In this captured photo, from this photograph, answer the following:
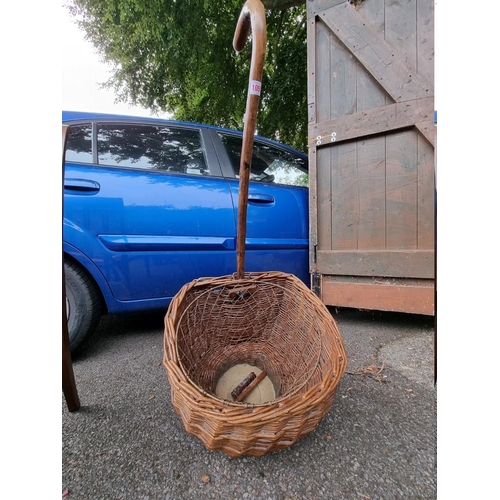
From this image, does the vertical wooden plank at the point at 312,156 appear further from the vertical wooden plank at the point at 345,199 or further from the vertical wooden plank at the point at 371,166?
the vertical wooden plank at the point at 371,166

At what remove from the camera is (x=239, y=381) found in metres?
1.02

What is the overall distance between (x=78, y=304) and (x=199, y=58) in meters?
2.94

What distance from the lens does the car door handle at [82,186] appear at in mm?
1233

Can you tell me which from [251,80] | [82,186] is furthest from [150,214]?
[251,80]

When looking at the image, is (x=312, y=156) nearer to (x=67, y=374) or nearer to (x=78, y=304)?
(x=78, y=304)

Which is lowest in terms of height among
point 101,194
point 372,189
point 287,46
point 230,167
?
point 101,194

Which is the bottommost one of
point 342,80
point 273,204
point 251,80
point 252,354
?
point 252,354

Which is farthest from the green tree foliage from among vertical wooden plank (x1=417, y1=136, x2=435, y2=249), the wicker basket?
the wicker basket

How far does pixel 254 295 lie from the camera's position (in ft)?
3.48

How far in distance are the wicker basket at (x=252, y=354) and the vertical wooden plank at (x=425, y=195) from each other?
1021mm

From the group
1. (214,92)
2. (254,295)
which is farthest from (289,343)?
(214,92)

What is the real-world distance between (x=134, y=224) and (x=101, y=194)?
20 cm

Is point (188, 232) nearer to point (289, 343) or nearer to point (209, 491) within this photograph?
point (289, 343)

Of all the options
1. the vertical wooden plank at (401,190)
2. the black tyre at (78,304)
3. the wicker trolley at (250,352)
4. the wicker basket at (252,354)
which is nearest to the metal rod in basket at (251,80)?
the wicker trolley at (250,352)
